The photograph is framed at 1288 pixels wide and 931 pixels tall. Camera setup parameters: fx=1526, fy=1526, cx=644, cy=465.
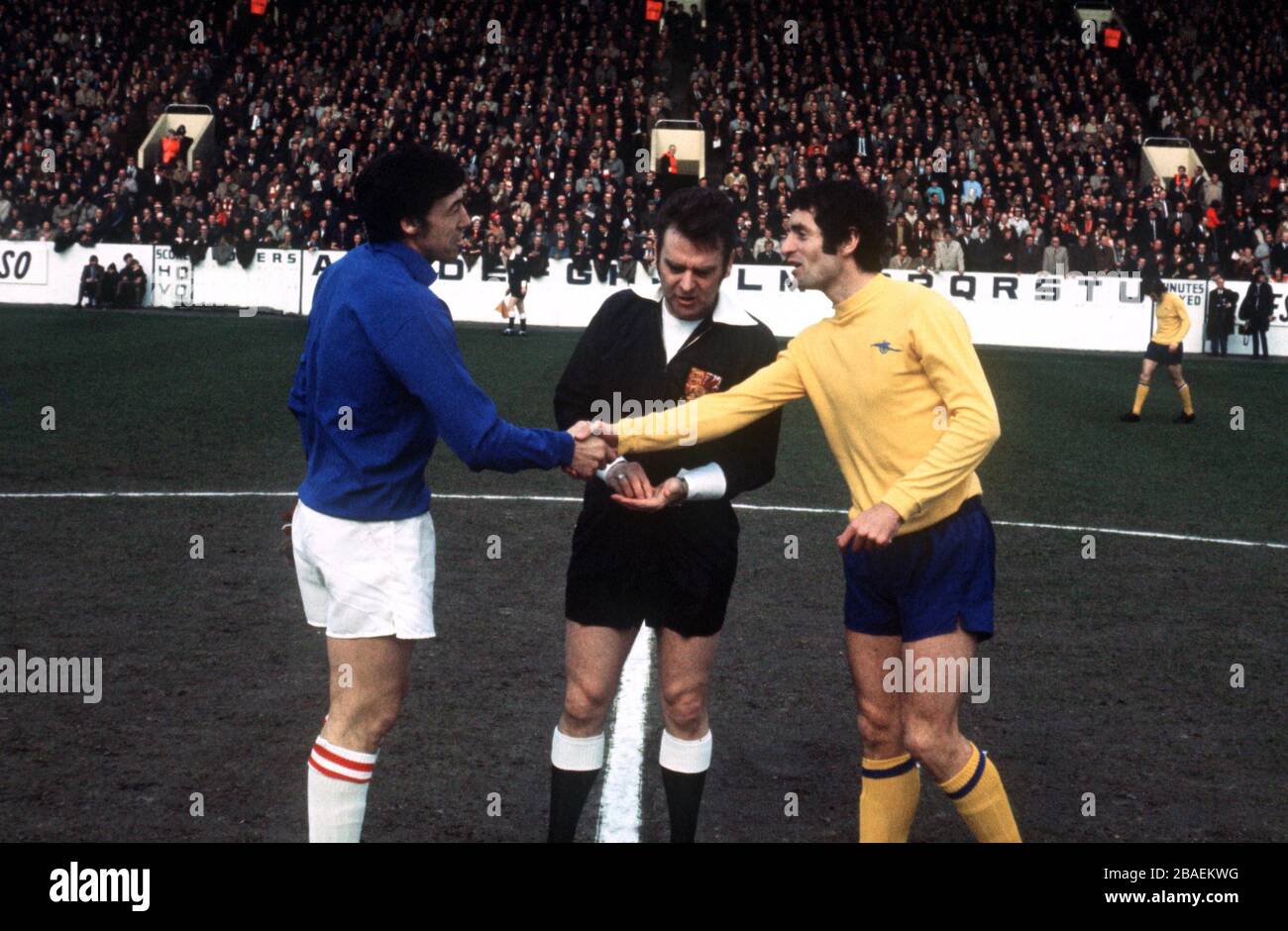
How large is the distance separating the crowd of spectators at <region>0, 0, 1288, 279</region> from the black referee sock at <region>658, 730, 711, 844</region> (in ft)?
84.3

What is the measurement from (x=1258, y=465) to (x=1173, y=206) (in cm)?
1935

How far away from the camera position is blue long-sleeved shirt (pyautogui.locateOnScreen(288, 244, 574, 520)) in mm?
4070

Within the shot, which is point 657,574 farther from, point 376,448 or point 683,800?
point 376,448


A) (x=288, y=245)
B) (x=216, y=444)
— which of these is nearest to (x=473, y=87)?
(x=288, y=245)

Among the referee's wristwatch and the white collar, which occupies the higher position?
the white collar

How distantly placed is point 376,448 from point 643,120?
113 ft

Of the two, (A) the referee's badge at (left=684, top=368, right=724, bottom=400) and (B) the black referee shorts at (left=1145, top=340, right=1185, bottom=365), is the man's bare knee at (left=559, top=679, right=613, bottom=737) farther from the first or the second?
(B) the black referee shorts at (left=1145, top=340, right=1185, bottom=365)

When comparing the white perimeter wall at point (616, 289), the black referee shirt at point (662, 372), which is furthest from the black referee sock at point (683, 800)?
the white perimeter wall at point (616, 289)

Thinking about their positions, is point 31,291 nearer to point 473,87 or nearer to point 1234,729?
point 473,87

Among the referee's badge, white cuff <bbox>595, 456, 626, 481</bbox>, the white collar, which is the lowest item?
white cuff <bbox>595, 456, 626, 481</bbox>

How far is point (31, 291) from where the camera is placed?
106 feet

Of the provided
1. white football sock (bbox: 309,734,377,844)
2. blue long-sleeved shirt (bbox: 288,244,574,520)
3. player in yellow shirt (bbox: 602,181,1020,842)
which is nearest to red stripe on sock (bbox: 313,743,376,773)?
white football sock (bbox: 309,734,377,844)

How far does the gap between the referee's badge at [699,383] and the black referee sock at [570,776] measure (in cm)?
112

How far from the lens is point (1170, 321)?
19469mm
